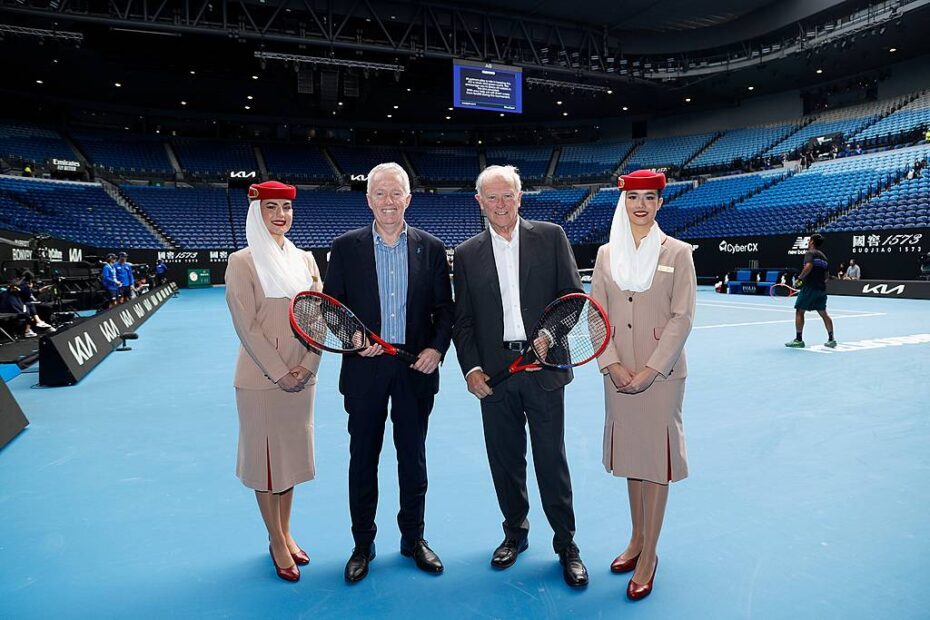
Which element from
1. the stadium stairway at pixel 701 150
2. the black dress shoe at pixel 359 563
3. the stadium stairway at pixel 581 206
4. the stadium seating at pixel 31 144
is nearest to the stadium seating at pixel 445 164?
the stadium stairway at pixel 581 206

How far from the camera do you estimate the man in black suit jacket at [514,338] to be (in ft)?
8.66

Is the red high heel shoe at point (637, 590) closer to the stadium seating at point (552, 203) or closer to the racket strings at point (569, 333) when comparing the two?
the racket strings at point (569, 333)

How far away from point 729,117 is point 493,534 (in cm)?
3821

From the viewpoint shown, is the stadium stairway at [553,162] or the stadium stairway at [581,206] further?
the stadium stairway at [553,162]

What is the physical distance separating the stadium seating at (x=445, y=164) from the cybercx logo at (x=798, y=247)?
70.0ft

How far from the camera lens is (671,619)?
225 centimetres

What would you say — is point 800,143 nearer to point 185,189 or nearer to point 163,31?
point 163,31

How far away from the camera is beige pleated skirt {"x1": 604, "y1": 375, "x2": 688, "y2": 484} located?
2488 millimetres

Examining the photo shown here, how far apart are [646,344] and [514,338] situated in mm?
602

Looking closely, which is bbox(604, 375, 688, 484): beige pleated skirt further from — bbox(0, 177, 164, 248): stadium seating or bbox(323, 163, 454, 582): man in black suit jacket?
bbox(0, 177, 164, 248): stadium seating

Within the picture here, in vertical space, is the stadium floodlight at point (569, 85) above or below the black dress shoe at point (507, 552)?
above

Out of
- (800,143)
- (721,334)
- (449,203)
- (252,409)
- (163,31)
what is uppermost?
(163,31)

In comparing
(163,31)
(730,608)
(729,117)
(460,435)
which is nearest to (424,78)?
(163,31)

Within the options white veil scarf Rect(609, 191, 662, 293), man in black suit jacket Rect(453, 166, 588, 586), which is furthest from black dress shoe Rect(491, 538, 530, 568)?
white veil scarf Rect(609, 191, 662, 293)
